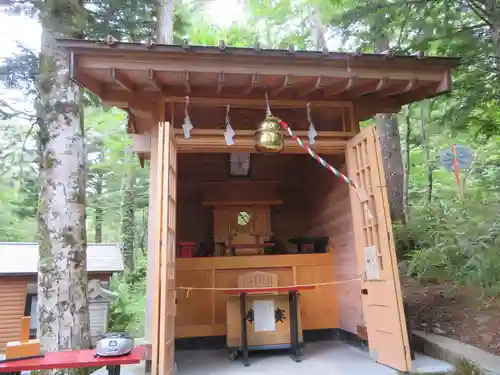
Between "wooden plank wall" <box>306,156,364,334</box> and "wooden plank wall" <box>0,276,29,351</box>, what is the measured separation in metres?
8.16

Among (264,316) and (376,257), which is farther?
(264,316)

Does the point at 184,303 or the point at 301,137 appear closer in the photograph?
the point at 301,137

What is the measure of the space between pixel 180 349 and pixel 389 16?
5.32 metres

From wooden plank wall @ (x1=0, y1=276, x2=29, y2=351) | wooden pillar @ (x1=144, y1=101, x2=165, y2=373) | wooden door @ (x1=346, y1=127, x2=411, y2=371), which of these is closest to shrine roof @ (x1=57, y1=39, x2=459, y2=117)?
wooden pillar @ (x1=144, y1=101, x2=165, y2=373)

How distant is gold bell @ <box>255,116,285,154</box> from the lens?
150 inches

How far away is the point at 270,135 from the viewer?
3820 mm

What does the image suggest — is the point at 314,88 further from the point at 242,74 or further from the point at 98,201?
the point at 98,201

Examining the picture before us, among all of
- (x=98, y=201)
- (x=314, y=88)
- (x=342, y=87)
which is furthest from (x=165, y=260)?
(x=98, y=201)

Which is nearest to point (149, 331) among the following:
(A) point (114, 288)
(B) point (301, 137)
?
(B) point (301, 137)

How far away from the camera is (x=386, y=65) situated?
3787 mm

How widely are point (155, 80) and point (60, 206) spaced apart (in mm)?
1991

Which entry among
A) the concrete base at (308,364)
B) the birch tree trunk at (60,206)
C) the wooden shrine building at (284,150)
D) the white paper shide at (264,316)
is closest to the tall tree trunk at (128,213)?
the wooden shrine building at (284,150)

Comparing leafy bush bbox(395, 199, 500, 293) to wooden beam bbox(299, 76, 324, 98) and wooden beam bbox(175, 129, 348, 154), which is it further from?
wooden beam bbox(299, 76, 324, 98)

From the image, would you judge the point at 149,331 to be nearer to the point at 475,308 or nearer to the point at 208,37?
the point at 475,308
